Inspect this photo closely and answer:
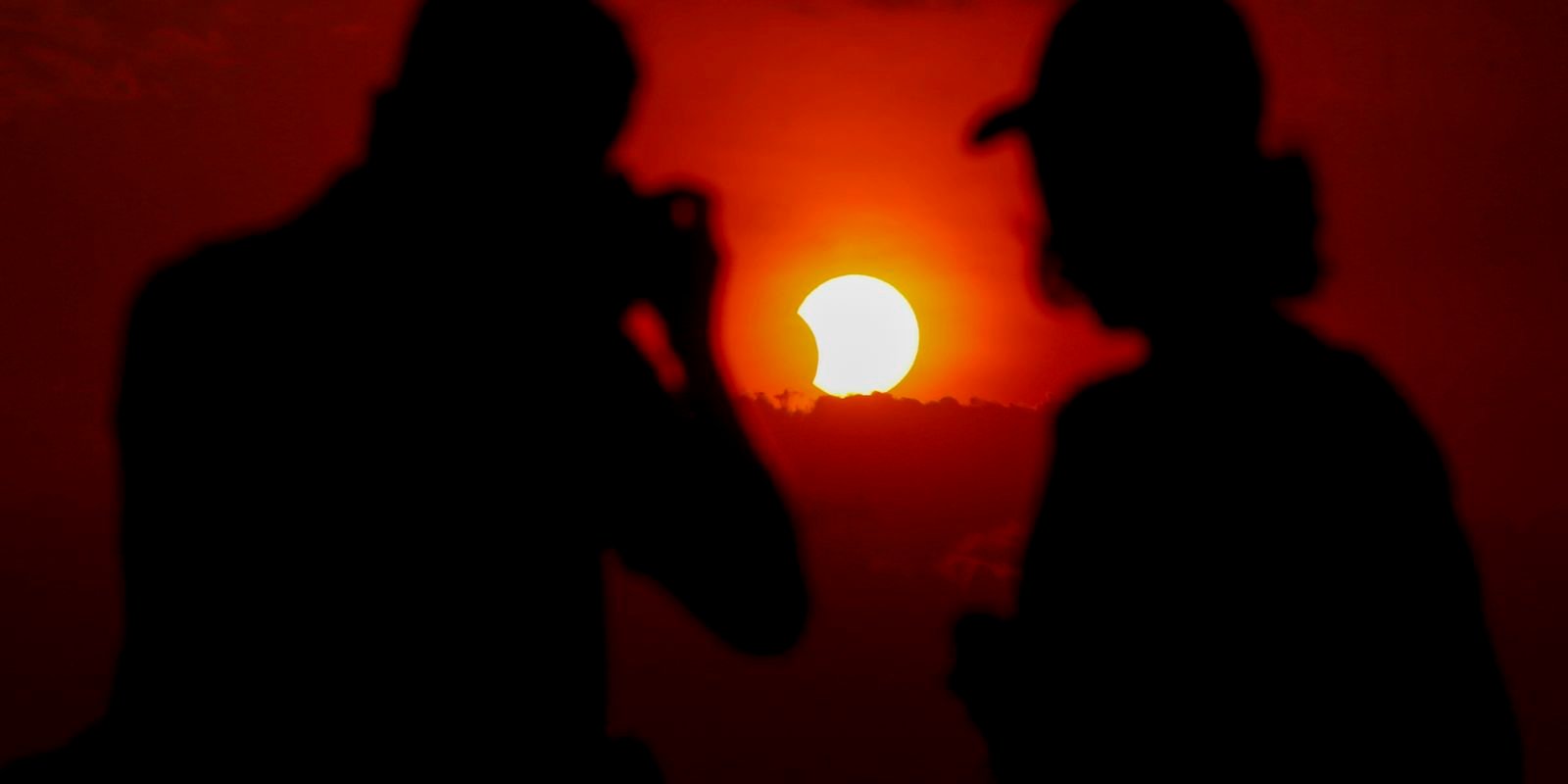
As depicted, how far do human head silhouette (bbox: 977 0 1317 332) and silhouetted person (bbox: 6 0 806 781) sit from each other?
63cm

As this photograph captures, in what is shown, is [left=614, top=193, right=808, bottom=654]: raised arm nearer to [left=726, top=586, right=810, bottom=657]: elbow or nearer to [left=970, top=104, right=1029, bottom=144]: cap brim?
[left=726, top=586, right=810, bottom=657]: elbow

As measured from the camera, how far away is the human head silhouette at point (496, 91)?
126 cm

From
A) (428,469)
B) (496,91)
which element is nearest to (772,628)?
(428,469)

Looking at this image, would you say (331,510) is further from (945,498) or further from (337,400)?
(945,498)

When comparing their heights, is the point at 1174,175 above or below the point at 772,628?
above

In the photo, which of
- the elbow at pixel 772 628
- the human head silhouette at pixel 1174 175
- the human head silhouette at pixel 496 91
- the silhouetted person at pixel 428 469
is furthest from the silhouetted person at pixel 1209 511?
the human head silhouette at pixel 496 91

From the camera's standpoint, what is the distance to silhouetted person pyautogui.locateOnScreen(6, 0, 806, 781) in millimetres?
1121

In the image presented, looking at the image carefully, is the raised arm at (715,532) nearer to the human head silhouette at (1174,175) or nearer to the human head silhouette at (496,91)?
the human head silhouette at (496,91)

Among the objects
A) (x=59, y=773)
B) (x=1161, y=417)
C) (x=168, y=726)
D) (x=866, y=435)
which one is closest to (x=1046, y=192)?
(x=1161, y=417)

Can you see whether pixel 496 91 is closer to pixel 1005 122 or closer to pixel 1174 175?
pixel 1005 122

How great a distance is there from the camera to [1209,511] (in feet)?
4.37

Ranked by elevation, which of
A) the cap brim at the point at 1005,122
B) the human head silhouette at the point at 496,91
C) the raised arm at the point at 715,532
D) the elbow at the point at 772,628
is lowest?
the elbow at the point at 772,628

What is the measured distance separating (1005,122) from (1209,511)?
0.70 meters

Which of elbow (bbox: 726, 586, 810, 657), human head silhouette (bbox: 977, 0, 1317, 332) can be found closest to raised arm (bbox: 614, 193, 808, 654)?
elbow (bbox: 726, 586, 810, 657)
